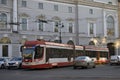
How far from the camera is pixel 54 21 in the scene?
6919 centimetres

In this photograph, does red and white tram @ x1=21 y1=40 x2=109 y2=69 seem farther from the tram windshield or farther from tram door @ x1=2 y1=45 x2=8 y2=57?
tram door @ x1=2 y1=45 x2=8 y2=57

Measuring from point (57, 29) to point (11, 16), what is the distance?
11.3 m

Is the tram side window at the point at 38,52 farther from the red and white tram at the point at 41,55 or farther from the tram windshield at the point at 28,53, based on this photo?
the tram windshield at the point at 28,53

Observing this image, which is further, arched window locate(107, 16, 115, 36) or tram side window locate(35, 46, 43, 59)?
arched window locate(107, 16, 115, 36)

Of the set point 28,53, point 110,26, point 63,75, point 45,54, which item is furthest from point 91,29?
point 63,75

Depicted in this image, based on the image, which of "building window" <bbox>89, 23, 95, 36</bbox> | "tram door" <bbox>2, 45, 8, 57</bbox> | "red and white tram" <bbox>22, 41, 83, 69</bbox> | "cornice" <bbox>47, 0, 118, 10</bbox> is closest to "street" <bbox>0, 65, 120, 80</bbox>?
"red and white tram" <bbox>22, 41, 83, 69</bbox>

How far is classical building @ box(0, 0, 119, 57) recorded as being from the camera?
61156 millimetres

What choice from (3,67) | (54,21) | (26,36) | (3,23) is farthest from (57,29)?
(3,67)

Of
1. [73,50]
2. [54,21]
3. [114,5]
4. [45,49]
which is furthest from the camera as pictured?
[114,5]

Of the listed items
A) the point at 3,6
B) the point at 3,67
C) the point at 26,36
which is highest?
the point at 3,6

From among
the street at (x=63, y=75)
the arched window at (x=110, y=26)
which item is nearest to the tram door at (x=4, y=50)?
the street at (x=63, y=75)

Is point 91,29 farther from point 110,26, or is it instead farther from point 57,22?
point 57,22

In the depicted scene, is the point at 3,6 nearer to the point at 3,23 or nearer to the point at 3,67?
the point at 3,23

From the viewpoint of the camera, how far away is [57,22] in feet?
230
